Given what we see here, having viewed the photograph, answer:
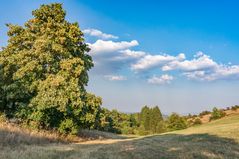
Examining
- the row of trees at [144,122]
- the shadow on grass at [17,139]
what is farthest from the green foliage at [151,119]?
the shadow on grass at [17,139]

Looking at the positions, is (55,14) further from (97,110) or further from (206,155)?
(206,155)

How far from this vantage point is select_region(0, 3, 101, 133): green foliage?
63.9ft

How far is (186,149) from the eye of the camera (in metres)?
11.2

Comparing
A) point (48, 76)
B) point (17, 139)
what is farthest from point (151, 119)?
point (17, 139)

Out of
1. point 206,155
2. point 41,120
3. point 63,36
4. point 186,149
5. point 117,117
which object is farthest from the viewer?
point 117,117

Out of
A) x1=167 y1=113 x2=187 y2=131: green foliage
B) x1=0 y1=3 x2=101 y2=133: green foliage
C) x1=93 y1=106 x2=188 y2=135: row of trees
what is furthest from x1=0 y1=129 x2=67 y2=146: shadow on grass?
x1=167 y1=113 x2=187 y2=131: green foliage

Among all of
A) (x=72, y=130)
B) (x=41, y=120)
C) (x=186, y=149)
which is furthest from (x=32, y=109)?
(x=186, y=149)

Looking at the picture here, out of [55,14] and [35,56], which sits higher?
[55,14]

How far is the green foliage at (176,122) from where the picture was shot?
67944mm

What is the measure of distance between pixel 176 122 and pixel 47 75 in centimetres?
5423

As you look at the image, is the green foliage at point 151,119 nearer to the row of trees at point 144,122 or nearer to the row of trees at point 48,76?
the row of trees at point 144,122

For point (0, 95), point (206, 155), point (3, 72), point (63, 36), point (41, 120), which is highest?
point (63, 36)

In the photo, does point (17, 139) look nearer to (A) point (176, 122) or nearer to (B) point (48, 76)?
(B) point (48, 76)

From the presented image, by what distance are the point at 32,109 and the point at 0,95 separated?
3261mm
